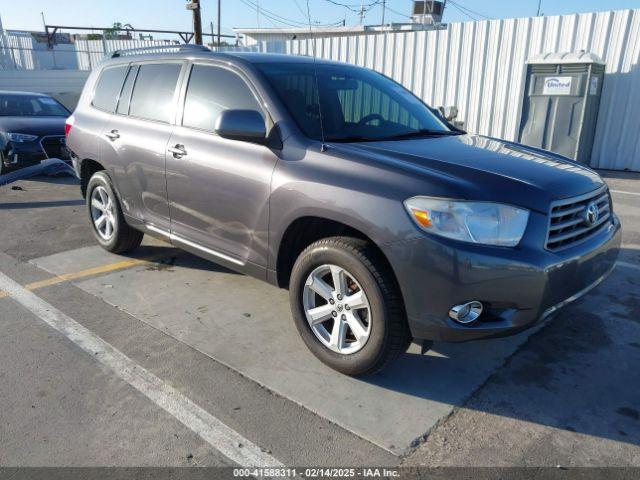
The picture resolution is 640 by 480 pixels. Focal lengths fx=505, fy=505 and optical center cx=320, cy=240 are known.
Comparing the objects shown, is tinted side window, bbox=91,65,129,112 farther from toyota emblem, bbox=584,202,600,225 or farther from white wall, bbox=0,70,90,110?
white wall, bbox=0,70,90,110

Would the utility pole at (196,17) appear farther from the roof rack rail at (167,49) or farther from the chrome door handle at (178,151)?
the chrome door handle at (178,151)

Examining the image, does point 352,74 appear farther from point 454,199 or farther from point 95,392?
point 95,392

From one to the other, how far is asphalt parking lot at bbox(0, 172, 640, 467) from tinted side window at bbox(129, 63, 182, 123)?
145cm

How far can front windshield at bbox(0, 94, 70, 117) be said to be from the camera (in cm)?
937

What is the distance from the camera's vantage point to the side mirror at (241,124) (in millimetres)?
3057

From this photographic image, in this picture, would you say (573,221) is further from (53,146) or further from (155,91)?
(53,146)

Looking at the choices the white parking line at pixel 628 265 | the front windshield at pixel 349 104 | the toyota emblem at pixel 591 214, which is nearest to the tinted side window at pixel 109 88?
the front windshield at pixel 349 104

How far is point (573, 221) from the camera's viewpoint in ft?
9.14

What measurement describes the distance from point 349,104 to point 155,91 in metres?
1.69

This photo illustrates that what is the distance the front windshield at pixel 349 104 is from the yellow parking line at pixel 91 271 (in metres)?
2.36

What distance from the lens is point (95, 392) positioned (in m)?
2.81

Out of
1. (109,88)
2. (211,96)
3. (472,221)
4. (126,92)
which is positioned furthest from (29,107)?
(472,221)

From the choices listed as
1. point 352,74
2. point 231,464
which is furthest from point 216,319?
point 352,74

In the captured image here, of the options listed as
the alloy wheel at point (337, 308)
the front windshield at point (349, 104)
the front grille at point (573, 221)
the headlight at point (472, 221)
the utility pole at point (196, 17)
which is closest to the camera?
the headlight at point (472, 221)
